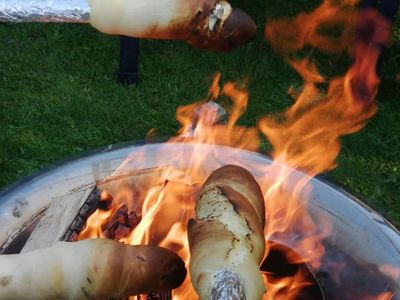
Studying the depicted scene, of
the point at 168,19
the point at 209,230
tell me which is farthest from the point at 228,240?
the point at 168,19

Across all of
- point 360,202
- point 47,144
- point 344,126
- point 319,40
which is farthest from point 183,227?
point 319,40

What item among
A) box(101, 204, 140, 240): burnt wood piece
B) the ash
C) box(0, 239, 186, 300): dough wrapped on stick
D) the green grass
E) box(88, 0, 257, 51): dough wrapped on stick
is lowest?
the green grass

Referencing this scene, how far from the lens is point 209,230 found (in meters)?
1.45

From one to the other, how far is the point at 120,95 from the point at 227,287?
9.89ft

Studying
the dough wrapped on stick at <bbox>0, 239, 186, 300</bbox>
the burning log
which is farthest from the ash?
the dough wrapped on stick at <bbox>0, 239, 186, 300</bbox>

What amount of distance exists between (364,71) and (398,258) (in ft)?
8.00

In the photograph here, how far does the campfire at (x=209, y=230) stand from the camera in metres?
1.41

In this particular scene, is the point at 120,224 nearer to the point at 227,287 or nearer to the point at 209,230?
the point at 209,230

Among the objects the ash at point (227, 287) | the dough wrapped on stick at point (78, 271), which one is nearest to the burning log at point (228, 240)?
the ash at point (227, 287)

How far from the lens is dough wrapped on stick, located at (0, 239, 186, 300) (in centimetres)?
140

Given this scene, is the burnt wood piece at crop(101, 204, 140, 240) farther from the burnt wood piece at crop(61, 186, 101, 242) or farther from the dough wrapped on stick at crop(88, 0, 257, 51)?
the dough wrapped on stick at crop(88, 0, 257, 51)

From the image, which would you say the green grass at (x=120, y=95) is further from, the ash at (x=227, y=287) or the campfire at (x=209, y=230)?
the ash at (x=227, y=287)

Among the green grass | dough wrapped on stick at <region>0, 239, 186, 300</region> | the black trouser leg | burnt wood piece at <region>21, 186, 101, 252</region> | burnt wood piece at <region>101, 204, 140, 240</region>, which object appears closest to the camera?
dough wrapped on stick at <region>0, 239, 186, 300</region>

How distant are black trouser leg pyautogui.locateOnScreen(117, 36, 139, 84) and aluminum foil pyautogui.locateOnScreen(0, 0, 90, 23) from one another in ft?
8.85
